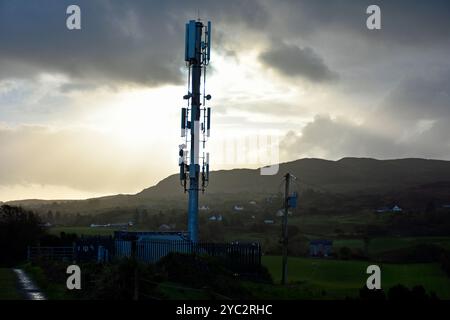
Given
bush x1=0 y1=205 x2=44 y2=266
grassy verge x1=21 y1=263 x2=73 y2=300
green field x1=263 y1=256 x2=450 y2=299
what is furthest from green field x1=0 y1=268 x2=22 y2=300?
green field x1=263 y1=256 x2=450 y2=299

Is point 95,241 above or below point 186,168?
below

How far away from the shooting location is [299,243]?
98438 mm

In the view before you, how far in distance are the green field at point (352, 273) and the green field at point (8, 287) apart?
24.8 m

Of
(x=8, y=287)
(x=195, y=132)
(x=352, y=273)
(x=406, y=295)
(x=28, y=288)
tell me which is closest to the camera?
(x=406, y=295)

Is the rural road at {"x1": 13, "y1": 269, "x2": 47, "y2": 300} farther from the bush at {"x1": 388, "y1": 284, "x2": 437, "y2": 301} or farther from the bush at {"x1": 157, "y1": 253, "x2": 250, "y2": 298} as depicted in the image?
the bush at {"x1": 388, "y1": 284, "x2": 437, "y2": 301}

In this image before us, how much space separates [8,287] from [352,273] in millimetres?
42611

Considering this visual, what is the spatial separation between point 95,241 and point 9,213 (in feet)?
82.0

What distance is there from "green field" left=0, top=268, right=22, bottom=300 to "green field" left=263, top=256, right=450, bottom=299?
2483cm

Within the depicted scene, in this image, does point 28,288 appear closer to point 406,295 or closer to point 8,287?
point 8,287

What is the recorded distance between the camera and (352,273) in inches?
2562

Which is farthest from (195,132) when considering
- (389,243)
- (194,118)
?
(389,243)

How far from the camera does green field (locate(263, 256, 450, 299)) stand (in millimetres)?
57688
